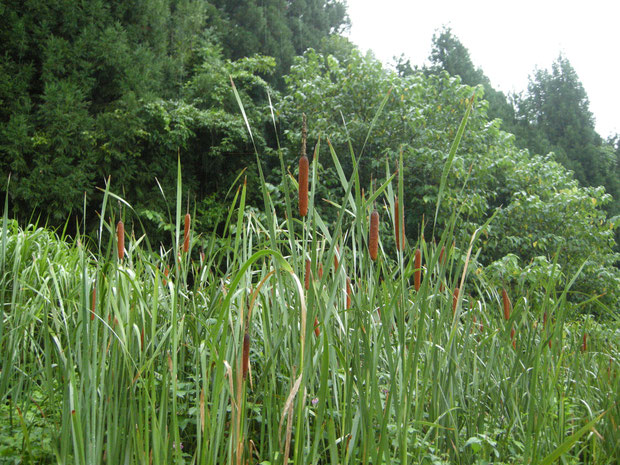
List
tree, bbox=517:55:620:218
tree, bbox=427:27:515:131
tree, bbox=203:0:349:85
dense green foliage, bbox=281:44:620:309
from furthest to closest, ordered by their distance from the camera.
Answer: tree, bbox=517:55:620:218
tree, bbox=427:27:515:131
tree, bbox=203:0:349:85
dense green foliage, bbox=281:44:620:309

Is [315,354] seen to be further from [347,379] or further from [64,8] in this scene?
[64,8]

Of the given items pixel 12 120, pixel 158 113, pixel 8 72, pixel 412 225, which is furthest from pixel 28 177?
pixel 412 225

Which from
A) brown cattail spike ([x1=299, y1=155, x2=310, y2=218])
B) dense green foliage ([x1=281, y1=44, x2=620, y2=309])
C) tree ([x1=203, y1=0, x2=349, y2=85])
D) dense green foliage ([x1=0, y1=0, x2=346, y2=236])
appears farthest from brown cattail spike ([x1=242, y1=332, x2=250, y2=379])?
tree ([x1=203, y1=0, x2=349, y2=85])

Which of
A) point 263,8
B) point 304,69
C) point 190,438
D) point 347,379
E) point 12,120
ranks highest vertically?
point 263,8

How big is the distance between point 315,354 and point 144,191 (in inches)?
266

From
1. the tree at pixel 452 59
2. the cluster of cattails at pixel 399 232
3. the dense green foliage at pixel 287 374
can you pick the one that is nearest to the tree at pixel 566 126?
the tree at pixel 452 59

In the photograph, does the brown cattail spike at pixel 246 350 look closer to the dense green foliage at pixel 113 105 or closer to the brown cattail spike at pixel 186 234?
the brown cattail spike at pixel 186 234

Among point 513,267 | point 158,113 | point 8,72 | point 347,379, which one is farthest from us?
point 158,113

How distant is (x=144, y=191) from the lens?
7176mm

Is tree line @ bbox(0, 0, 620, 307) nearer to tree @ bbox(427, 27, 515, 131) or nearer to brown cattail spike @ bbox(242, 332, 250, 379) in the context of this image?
brown cattail spike @ bbox(242, 332, 250, 379)

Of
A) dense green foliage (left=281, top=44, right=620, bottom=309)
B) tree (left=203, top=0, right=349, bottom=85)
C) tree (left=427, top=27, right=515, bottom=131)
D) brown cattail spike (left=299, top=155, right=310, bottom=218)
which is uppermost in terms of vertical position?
tree (left=427, top=27, right=515, bottom=131)

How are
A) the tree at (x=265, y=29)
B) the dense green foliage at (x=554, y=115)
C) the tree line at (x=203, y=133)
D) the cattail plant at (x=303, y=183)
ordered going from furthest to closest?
1. the dense green foliage at (x=554, y=115)
2. the tree at (x=265, y=29)
3. the tree line at (x=203, y=133)
4. the cattail plant at (x=303, y=183)

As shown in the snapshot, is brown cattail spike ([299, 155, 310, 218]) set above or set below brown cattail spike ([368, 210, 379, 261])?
above

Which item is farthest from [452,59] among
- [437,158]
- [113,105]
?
[113,105]
